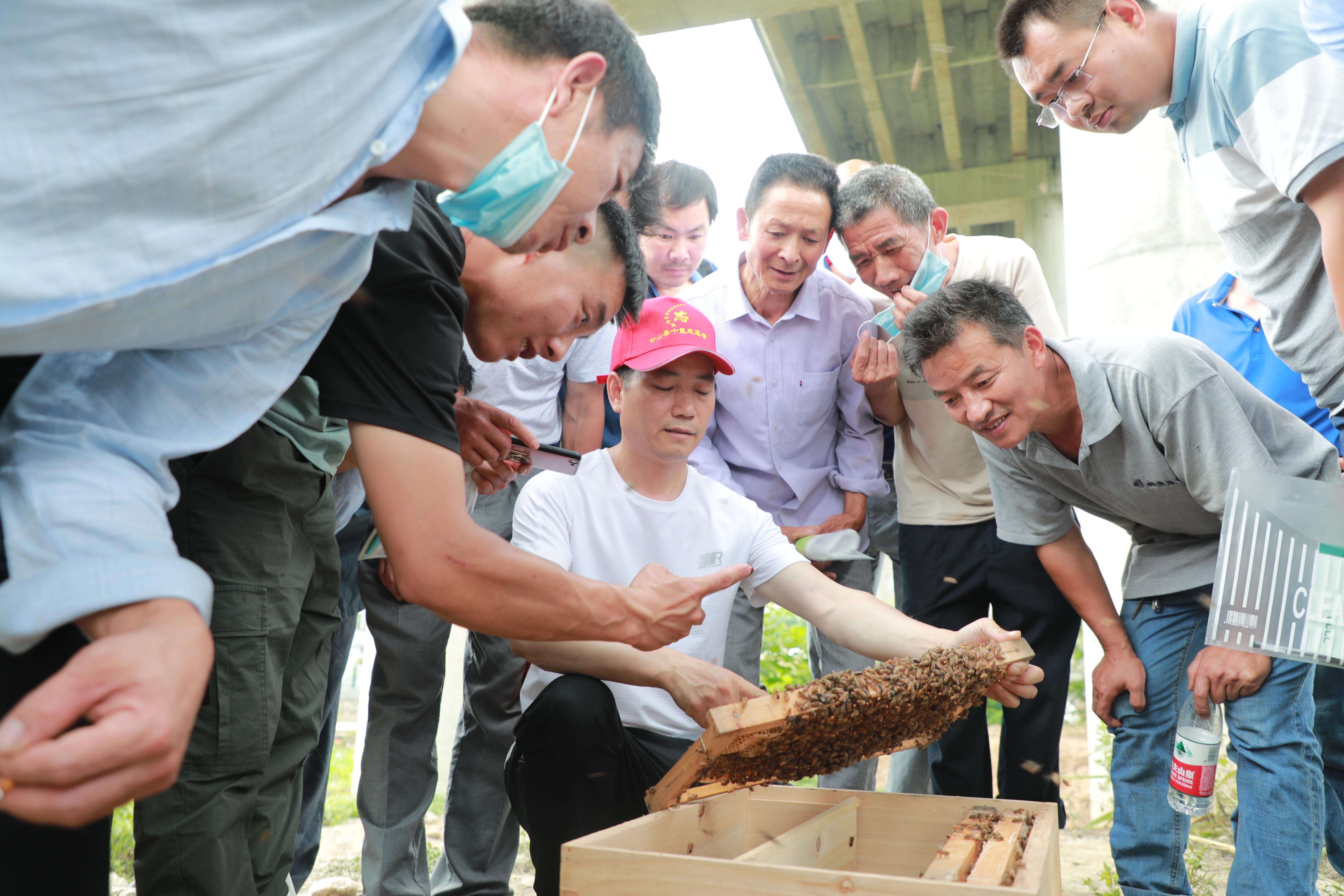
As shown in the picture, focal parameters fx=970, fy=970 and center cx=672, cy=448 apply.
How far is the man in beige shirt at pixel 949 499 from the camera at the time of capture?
3.97 meters

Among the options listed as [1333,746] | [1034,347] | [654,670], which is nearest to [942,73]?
[1034,347]

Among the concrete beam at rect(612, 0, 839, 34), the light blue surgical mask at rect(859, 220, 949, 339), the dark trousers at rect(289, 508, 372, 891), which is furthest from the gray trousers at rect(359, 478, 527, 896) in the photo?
the concrete beam at rect(612, 0, 839, 34)

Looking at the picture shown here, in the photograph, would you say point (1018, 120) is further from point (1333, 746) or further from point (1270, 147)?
point (1270, 147)

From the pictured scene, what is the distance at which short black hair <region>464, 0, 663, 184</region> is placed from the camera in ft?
5.26

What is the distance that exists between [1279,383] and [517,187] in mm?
3560

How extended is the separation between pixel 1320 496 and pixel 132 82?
3.12 m

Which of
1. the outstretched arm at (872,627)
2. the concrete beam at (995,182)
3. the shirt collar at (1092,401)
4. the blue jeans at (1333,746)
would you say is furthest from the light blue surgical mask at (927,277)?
the concrete beam at (995,182)

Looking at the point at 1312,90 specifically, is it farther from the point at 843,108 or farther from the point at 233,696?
the point at 843,108

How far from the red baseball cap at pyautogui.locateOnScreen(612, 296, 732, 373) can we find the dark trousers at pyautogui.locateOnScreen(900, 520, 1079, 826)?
137 centimetres

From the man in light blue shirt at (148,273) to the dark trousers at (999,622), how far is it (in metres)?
3.21

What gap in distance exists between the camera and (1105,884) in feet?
14.6

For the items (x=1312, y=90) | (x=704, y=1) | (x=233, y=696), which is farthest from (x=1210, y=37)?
(x=704, y=1)

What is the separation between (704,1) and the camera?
6609 mm

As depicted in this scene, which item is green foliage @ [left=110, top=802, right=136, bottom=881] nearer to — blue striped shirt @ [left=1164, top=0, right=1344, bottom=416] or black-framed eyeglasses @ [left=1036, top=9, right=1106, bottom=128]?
black-framed eyeglasses @ [left=1036, top=9, right=1106, bottom=128]
